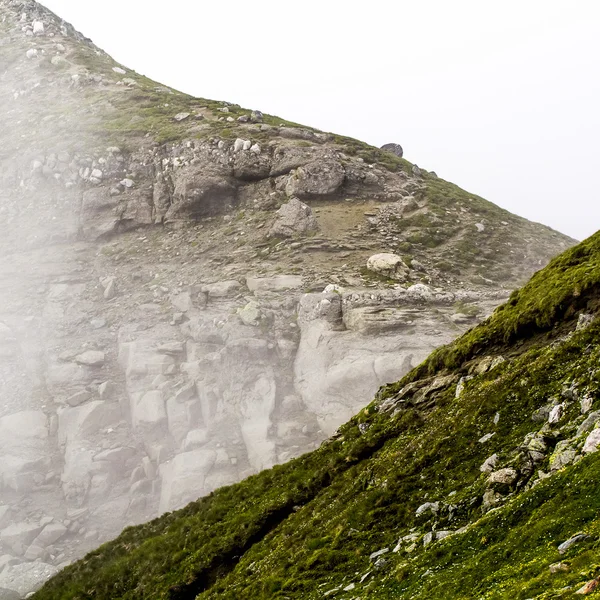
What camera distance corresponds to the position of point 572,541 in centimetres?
1076

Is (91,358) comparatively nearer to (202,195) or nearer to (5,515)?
(5,515)

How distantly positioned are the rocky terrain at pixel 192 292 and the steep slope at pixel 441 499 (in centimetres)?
1208

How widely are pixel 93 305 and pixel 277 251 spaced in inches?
761

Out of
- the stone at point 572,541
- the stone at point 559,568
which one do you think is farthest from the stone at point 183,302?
the stone at point 559,568

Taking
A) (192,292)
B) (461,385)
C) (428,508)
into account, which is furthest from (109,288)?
(428,508)

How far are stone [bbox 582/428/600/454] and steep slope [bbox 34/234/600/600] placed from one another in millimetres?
36

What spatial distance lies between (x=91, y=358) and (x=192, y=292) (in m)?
11.1

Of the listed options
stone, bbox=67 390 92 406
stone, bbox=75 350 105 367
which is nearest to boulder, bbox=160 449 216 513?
stone, bbox=67 390 92 406

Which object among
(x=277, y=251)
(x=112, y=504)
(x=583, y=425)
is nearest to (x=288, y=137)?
(x=277, y=251)

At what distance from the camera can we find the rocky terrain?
138 ft

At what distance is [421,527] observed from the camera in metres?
16.0

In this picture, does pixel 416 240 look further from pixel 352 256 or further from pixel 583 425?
pixel 583 425

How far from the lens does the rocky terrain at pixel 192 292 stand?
4203 centimetres

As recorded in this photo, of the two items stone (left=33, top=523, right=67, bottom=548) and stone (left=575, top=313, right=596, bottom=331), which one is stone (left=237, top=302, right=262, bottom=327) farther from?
stone (left=575, top=313, right=596, bottom=331)
